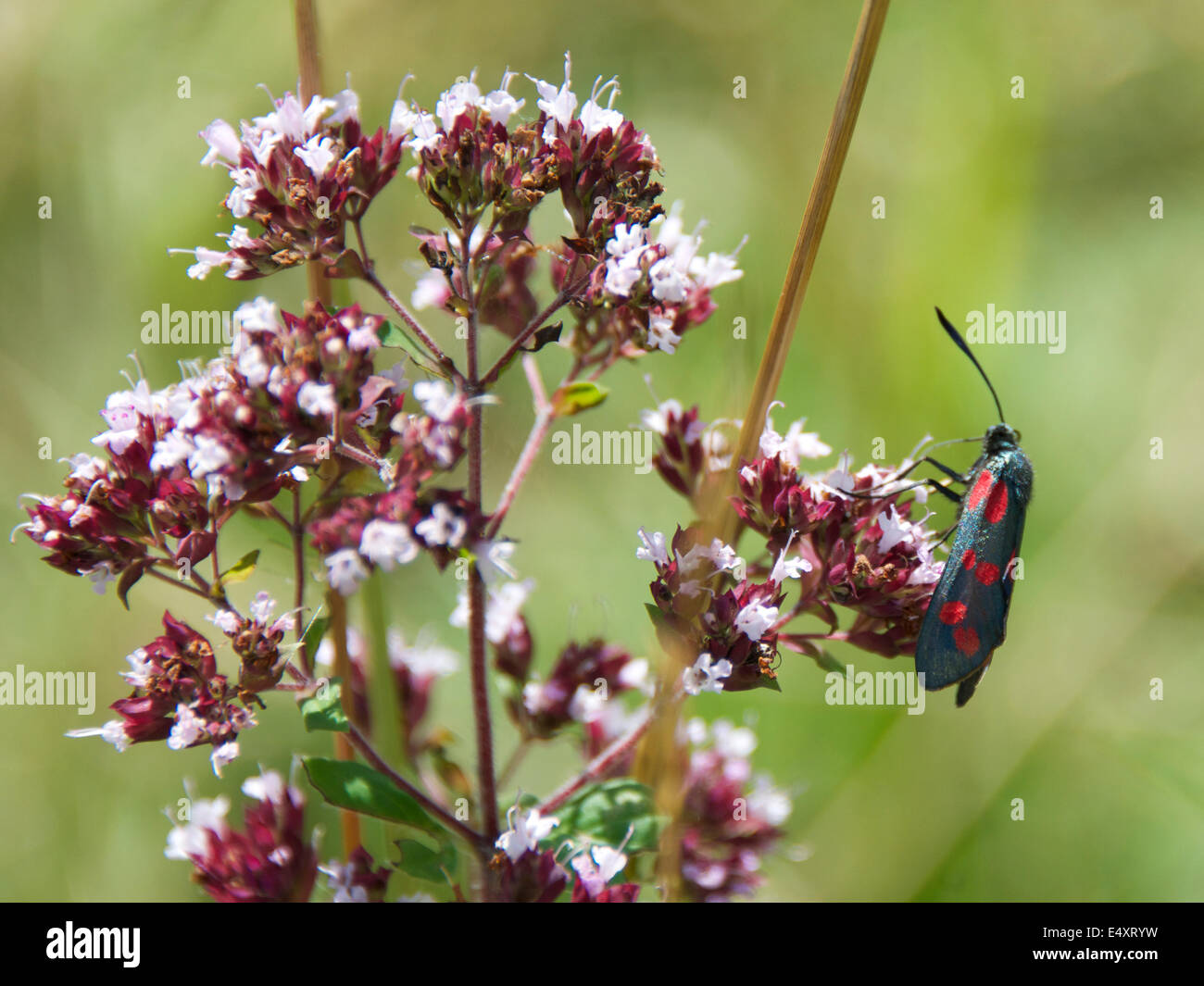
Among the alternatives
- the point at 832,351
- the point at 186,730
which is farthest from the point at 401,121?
the point at 832,351

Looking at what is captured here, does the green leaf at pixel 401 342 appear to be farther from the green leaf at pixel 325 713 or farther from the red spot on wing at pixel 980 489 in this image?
the red spot on wing at pixel 980 489

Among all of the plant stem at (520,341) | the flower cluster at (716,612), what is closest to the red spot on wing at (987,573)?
the flower cluster at (716,612)

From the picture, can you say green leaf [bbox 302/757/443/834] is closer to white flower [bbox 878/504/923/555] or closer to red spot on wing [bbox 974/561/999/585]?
white flower [bbox 878/504/923/555]

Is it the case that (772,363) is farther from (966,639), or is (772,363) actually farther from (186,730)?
(186,730)

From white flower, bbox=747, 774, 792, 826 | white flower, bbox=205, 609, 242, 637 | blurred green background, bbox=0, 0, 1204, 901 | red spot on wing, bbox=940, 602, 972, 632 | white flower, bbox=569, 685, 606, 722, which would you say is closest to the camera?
white flower, bbox=205, 609, 242, 637

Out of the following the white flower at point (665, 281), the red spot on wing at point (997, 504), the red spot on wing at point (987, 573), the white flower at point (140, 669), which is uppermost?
the white flower at point (665, 281)

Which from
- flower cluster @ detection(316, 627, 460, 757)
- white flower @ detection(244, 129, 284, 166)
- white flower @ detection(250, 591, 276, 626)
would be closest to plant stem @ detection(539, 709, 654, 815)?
flower cluster @ detection(316, 627, 460, 757)
